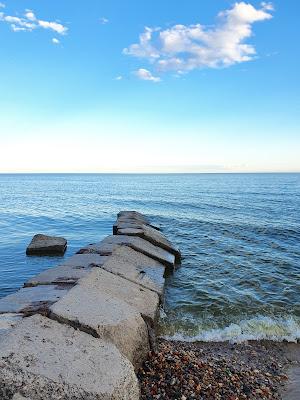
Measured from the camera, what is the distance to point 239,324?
7914 mm

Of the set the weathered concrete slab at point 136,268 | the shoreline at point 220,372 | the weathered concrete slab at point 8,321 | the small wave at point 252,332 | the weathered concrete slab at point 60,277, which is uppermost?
the weathered concrete slab at point 8,321

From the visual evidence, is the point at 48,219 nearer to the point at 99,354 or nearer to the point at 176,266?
the point at 176,266

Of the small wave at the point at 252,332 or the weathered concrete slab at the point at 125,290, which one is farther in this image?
the small wave at the point at 252,332

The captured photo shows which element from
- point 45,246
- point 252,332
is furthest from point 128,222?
point 252,332

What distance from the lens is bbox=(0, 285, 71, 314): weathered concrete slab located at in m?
5.63

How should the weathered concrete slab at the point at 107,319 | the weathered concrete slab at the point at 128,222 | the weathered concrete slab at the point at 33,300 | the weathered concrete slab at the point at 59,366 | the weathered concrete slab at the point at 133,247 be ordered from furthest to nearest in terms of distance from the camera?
the weathered concrete slab at the point at 128,222 → the weathered concrete slab at the point at 133,247 → the weathered concrete slab at the point at 33,300 → the weathered concrete slab at the point at 107,319 → the weathered concrete slab at the point at 59,366

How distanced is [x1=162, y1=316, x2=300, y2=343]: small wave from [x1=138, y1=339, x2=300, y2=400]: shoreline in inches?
10.2

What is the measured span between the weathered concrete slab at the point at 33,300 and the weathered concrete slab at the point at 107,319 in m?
0.35

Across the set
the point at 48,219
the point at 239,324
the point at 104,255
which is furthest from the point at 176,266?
the point at 48,219

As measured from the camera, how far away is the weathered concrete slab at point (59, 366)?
11.9ft

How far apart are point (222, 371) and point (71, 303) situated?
260 cm

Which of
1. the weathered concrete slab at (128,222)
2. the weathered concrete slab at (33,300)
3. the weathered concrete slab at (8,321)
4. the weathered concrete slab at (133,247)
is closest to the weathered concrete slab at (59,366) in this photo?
the weathered concrete slab at (8,321)

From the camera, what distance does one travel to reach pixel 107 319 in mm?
5215

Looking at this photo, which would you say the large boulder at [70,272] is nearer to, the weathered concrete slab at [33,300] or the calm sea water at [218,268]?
the weathered concrete slab at [33,300]
